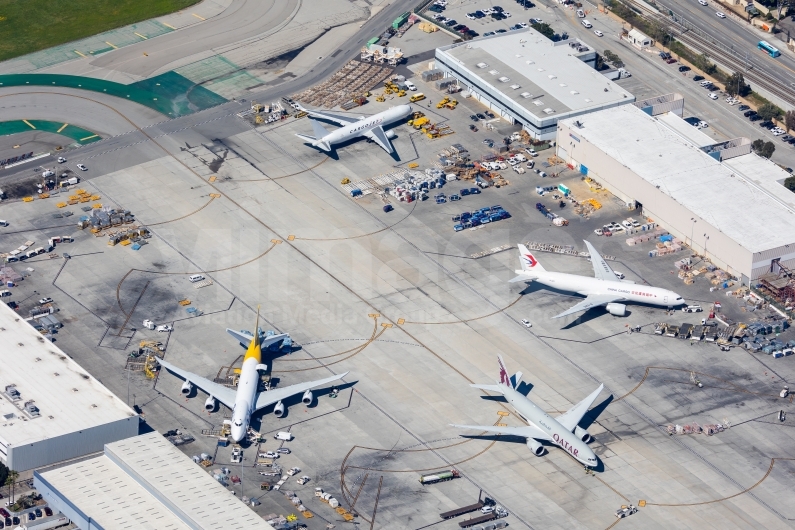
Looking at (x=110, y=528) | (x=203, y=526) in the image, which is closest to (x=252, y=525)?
(x=203, y=526)

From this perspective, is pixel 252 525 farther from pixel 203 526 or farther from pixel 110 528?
pixel 110 528
